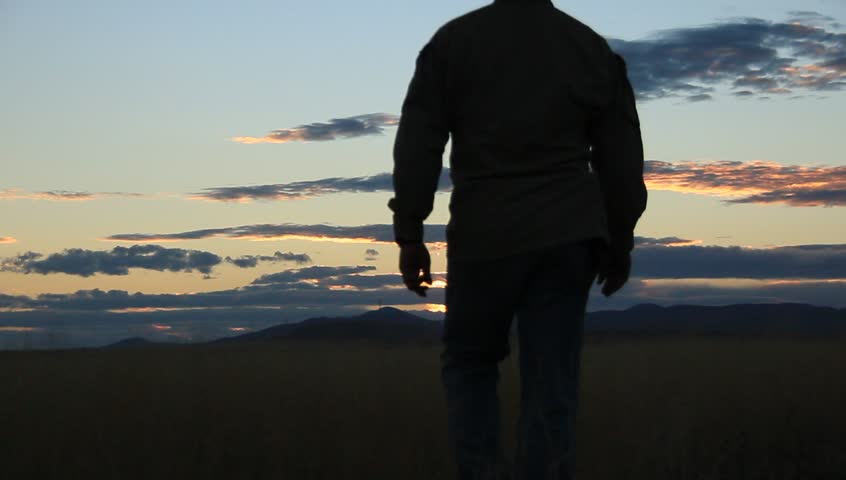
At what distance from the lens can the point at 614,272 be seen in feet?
12.8

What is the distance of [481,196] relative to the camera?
368 centimetres

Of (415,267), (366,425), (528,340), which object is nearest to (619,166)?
(528,340)

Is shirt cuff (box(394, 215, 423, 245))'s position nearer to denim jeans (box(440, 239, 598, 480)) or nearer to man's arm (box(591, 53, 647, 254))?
denim jeans (box(440, 239, 598, 480))

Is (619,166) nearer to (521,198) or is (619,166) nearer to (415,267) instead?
(521,198)

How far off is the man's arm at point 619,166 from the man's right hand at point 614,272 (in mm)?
27

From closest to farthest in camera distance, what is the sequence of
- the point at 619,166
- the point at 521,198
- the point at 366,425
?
the point at 521,198 → the point at 619,166 → the point at 366,425

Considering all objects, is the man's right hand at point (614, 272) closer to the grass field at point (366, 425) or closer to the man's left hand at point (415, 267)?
the man's left hand at point (415, 267)

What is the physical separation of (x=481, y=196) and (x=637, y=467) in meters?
1.67

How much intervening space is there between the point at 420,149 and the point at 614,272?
0.80m

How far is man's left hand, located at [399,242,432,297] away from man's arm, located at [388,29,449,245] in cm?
3

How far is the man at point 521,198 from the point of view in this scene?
364 cm

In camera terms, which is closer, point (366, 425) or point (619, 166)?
point (619, 166)

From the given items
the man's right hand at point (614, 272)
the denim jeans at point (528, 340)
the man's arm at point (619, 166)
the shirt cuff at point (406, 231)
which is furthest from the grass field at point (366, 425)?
the shirt cuff at point (406, 231)

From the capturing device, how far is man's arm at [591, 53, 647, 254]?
3.85 meters
